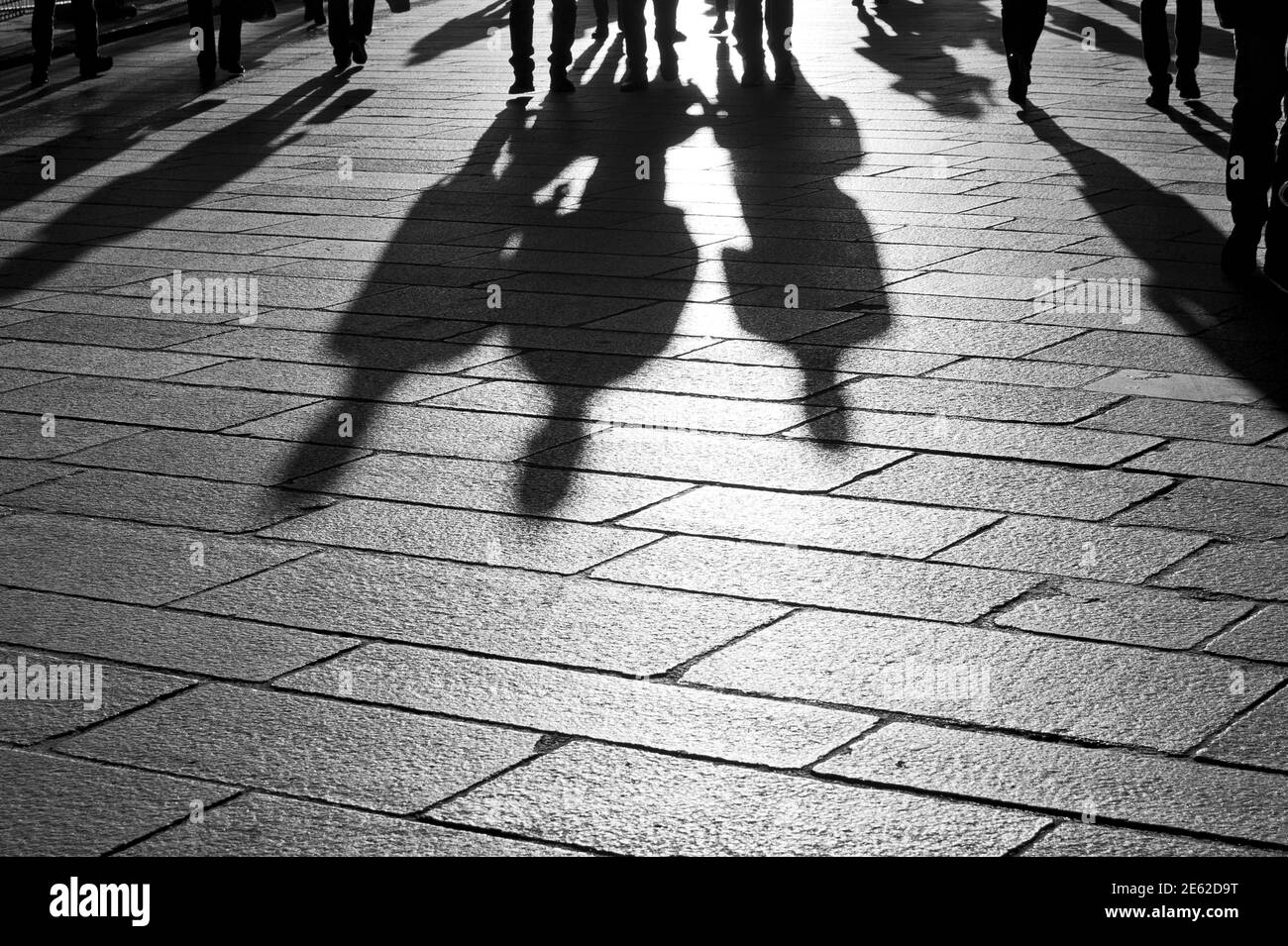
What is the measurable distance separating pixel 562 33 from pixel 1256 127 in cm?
610

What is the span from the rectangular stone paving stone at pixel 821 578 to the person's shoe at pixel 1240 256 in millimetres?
2875

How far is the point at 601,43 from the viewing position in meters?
13.7

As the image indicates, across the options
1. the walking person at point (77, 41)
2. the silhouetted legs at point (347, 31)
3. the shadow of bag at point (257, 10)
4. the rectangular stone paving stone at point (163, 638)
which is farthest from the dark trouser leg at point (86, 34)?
the rectangular stone paving stone at point (163, 638)

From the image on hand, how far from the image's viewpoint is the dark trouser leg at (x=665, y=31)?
11.3 meters

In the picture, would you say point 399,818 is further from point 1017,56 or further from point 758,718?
point 1017,56

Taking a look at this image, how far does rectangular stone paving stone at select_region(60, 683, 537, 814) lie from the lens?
278 cm

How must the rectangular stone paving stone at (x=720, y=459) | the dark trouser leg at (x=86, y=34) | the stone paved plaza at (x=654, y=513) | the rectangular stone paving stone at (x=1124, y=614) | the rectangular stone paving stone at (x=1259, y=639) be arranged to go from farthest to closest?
the dark trouser leg at (x=86, y=34) → the rectangular stone paving stone at (x=720, y=459) → the rectangular stone paving stone at (x=1124, y=614) → the rectangular stone paving stone at (x=1259, y=639) → the stone paved plaza at (x=654, y=513)

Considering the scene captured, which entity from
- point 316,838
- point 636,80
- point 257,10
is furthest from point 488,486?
point 257,10

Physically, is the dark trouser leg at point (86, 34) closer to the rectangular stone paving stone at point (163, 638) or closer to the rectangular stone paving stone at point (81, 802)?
the rectangular stone paving stone at point (163, 638)

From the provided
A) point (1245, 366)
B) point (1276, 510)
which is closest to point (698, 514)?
point (1276, 510)

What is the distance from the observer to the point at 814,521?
12.7 feet

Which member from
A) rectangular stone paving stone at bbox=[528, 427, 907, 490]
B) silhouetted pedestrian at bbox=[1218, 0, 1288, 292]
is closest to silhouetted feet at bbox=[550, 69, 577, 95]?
silhouetted pedestrian at bbox=[1218, 0, 1288, 292]

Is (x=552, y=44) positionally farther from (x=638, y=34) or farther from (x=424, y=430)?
(x=424, y=430)
